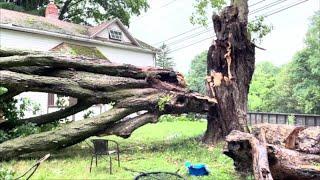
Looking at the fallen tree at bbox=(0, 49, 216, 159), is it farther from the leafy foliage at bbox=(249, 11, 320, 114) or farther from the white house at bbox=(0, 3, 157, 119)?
the leafy foliage at bbox=(249, 11, 320, 114)

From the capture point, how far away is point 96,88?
29.2 ft

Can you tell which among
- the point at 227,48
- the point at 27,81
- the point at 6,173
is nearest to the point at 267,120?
the point at 227,48

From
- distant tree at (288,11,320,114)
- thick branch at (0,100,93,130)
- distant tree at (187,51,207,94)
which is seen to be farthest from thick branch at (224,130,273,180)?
distant tree at (187,51,207,94)

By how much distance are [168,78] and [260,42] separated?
2.79 meters

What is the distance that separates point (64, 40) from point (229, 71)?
1101cm

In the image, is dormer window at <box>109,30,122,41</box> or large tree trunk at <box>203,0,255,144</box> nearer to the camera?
large tree trunk at <box>203,0,255,144</box>

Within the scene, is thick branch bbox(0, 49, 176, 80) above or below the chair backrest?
above

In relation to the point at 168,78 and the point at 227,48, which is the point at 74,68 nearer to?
the point at 168,78

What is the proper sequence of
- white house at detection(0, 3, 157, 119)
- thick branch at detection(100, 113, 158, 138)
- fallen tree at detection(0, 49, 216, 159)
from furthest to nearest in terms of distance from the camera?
white house at detection(0, 3, 157, 119) < thick branch at detection(100, 113, 158, 138) < fallen tree at detection(0, 49, 216, 159)

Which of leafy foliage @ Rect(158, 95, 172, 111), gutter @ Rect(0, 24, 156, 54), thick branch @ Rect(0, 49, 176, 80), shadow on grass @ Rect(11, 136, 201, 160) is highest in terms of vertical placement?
gutter @ Rect(0, 24, 156, 54)

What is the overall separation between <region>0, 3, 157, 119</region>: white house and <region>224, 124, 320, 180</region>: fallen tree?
11372 millimetres

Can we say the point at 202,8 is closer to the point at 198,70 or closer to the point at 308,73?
the point at 308,73

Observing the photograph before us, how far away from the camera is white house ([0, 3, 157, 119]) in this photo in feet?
54.1

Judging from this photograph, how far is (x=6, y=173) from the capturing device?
11.8ft
